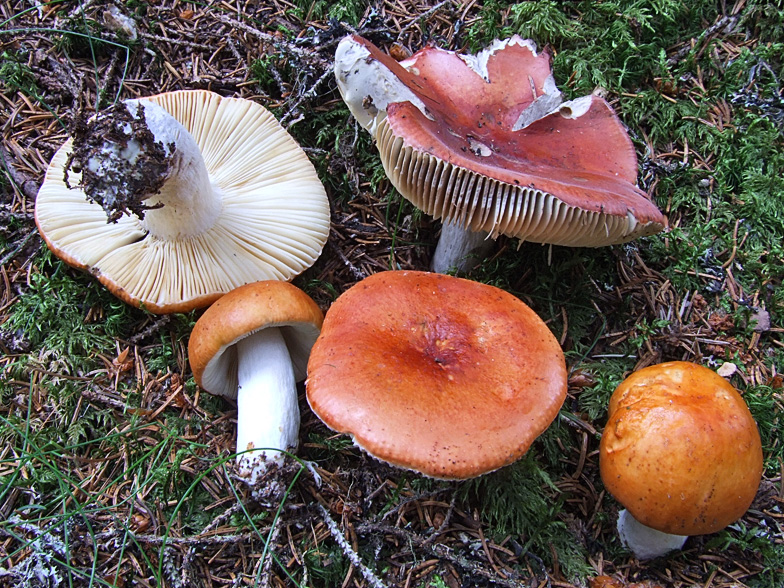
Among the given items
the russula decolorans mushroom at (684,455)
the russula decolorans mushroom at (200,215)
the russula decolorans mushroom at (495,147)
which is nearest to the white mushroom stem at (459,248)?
the russula decolorans mushroom at (495,147)

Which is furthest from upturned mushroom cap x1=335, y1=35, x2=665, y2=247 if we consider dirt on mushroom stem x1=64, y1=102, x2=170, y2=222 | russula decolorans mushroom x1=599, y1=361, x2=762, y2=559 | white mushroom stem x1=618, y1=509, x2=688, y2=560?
white mushroom stem x1=618, y1=509, x2=688, y2=560

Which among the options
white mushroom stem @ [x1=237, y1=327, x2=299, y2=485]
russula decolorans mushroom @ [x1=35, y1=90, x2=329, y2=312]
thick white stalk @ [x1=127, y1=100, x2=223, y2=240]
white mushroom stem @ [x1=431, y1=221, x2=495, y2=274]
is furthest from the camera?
white mushroom stem @ [x1=431, y1=221, x2=495, y2=274]

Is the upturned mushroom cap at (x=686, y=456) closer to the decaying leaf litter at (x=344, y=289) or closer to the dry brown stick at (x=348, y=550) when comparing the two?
the decaying leaf litter at (x=344, y=289)

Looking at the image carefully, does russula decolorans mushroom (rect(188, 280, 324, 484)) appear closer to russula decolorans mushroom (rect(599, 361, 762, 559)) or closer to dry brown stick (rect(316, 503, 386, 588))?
dry brown stick (rect(316, 503, 386, 588))

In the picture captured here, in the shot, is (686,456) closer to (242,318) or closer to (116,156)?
(242,318)

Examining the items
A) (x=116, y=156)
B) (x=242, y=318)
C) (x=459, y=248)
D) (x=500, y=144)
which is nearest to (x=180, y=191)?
(x=116, y=156)

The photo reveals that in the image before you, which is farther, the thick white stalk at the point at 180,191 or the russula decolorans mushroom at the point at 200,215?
the russula decolorans mushroom at the point at 200,215
